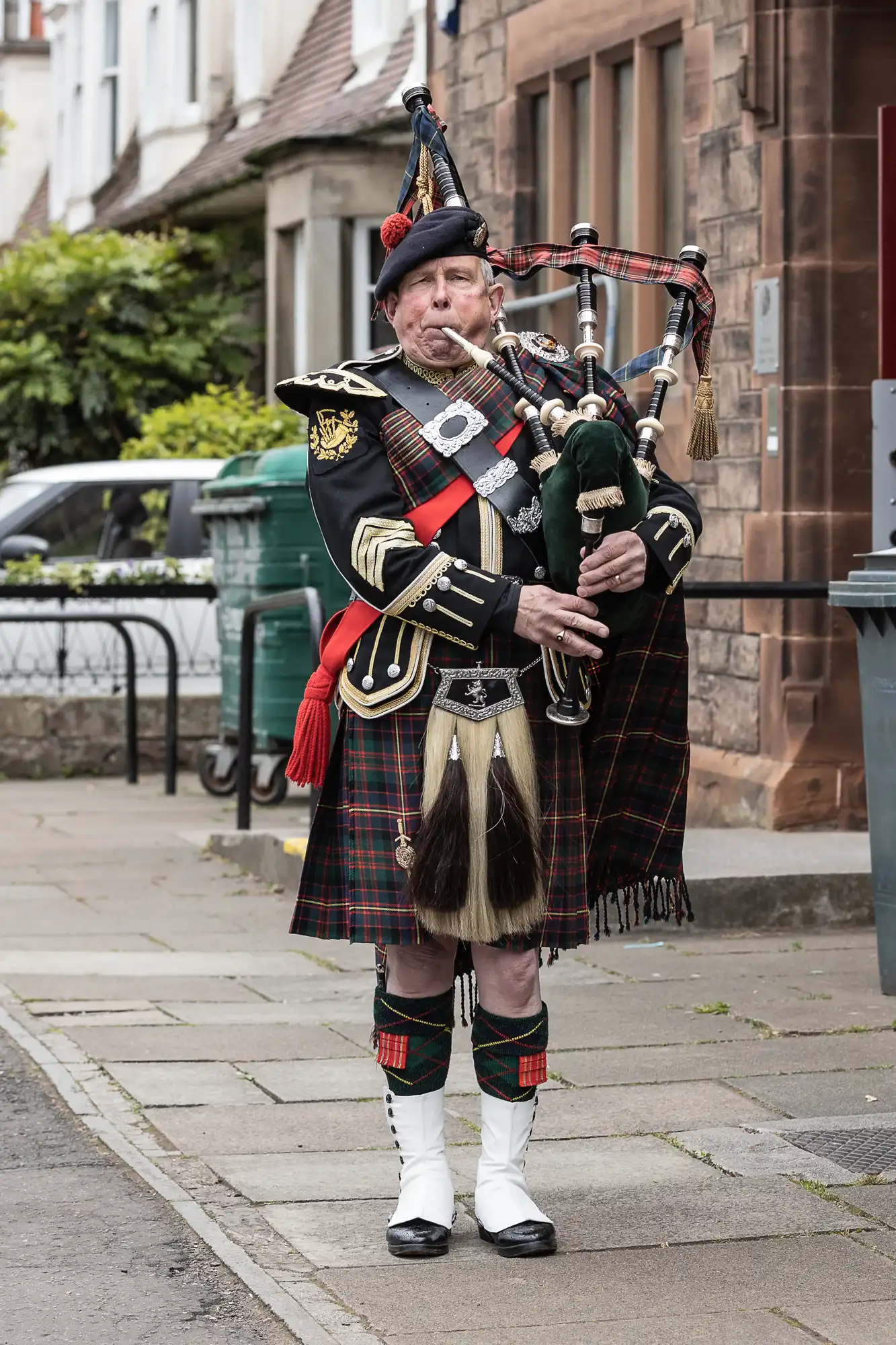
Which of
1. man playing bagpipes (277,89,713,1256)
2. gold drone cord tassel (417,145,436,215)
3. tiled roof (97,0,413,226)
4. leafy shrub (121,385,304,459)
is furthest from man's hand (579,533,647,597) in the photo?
tiled roof (97,0,413,226)

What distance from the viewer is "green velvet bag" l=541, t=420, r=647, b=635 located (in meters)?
4.00

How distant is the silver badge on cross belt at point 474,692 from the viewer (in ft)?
13.9

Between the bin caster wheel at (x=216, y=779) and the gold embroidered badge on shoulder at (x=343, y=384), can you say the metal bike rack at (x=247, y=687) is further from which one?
the gold embroidered badge on shoulder at (x=343, y=384)

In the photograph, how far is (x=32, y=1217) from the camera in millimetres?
4602

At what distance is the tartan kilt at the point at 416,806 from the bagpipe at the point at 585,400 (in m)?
0.10

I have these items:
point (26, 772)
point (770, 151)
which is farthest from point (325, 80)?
point (770, 151)

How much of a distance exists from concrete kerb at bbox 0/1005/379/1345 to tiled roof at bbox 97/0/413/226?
13.3m

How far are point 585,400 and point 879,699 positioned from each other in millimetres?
2478

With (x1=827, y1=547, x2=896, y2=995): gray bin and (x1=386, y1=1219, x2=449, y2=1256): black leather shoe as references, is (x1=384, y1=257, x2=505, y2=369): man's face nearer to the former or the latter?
(x1=386, y1=1219, x2=449, y2=1256): black leather shoe

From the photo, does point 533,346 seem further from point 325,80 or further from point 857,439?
point 325,80

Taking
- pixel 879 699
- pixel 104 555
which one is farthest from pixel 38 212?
pixel 879 699

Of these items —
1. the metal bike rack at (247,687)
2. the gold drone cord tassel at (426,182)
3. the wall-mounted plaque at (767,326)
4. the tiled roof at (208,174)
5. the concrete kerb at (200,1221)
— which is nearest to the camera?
the concrete kerb at (200,1221)

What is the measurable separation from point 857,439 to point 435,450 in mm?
5030

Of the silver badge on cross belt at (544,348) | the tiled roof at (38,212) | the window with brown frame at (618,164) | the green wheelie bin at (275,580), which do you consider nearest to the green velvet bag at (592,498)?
the silver badge on cross belt at (544,348)
